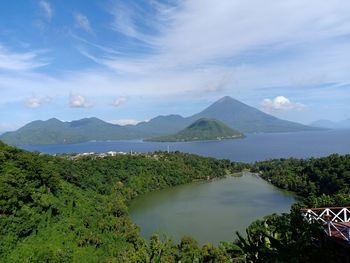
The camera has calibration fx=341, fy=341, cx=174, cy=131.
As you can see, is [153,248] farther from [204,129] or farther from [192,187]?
[204,129]

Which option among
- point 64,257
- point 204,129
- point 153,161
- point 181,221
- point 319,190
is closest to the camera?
point 64,257

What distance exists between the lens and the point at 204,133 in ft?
589

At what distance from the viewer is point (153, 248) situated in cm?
1772

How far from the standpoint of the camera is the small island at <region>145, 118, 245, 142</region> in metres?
173

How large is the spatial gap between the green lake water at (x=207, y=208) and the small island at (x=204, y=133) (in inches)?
4766

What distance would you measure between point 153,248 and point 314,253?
15526 millimetres

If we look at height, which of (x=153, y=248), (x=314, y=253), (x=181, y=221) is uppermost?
(x=314, y=253)

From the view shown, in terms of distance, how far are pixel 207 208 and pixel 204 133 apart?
5686 inches

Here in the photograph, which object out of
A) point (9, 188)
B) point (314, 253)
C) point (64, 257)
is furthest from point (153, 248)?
point (314, 253)

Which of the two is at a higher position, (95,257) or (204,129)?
(204,129)

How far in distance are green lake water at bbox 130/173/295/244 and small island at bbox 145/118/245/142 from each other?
4766 inches

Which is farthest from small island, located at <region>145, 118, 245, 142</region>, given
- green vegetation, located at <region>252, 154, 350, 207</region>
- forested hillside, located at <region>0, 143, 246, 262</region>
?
forested hillside, located at <region>0, 143, 246, 262</region>

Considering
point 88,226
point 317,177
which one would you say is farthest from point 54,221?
point 317,177

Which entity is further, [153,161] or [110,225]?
[153,161]
